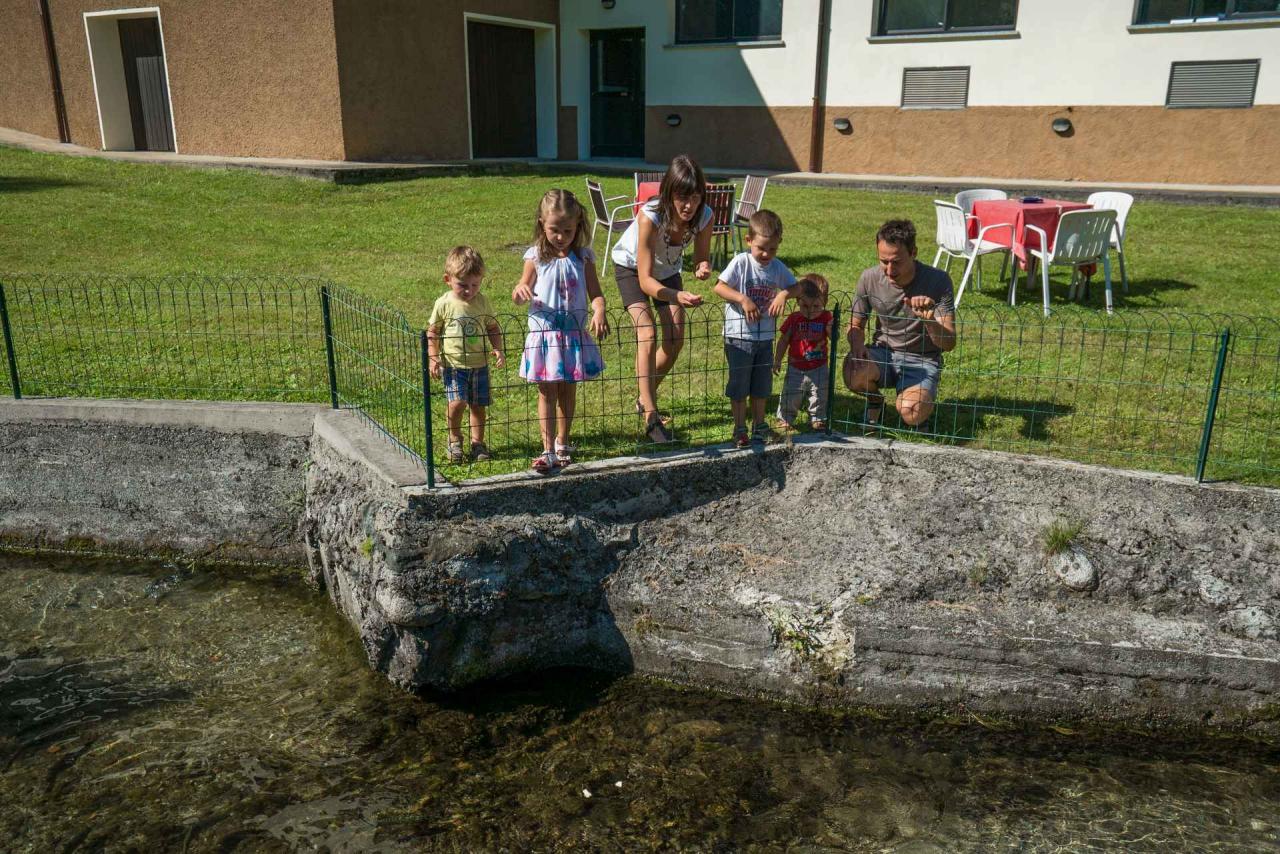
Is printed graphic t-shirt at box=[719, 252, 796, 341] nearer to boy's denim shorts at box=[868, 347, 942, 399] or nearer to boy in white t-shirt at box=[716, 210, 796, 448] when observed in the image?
boy in white t-shirt at box=[716, 210, 796, 448]

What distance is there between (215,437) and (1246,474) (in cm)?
559

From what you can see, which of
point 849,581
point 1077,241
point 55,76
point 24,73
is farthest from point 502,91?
point 849,581

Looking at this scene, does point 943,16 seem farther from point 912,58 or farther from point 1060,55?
point 1060,55

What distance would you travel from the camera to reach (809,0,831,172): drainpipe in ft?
54.4

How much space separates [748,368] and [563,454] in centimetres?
107

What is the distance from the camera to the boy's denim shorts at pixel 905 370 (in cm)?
571

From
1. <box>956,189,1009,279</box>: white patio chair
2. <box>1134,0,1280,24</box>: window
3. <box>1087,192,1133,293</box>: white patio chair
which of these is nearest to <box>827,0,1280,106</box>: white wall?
<box>1134,0,1280,24</box>: window

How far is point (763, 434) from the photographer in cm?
559

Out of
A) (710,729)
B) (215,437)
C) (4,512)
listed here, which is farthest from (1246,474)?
(4,512)

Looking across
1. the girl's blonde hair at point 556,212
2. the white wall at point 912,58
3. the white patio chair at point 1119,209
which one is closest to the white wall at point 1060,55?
the white wall at point 912,58

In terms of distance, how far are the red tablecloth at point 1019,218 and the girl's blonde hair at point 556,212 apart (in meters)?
4.26

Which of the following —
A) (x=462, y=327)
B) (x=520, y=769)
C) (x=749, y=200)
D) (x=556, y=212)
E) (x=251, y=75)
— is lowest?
(x=520, y=769)

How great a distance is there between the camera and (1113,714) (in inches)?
188

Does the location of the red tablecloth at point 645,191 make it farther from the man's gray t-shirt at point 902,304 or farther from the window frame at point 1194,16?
the window frame at point 1194,16
